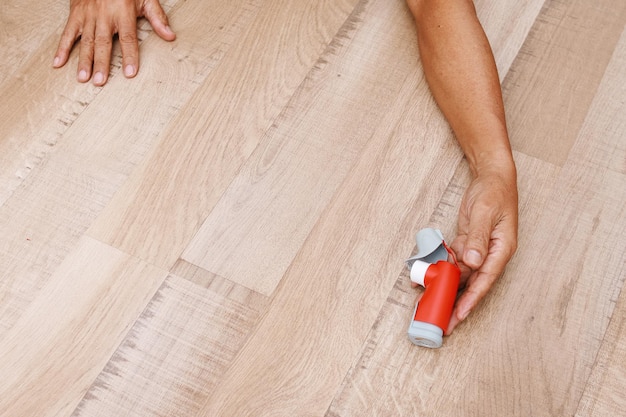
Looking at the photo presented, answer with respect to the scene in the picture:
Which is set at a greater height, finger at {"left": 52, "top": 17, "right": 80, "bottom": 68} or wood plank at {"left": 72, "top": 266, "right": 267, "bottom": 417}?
finger at {"left": 52, "top": 17, "right": 80, "bottom": 68}

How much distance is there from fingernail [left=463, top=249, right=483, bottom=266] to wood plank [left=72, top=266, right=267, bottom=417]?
350mm

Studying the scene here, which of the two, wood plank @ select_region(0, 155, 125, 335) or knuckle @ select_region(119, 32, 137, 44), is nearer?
wood plank @ select_region(0, 155, 125, 335)

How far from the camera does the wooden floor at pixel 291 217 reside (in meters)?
1.23

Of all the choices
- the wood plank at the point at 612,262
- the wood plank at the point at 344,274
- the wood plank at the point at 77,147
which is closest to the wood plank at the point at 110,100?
the wood plank at the point at 77,147

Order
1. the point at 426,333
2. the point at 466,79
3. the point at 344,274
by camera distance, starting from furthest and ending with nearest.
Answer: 1. the point at 466,79
2. the point at 344,274
3. the point at 426,333

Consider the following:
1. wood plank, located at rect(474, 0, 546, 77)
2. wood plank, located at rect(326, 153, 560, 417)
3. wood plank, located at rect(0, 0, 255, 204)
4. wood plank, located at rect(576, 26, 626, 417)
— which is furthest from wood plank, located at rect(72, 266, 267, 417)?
wood plank, located at rect(474, 0, 546, 77)

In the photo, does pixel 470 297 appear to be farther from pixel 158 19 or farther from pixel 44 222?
pixel 158 19

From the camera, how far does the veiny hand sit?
124 cm

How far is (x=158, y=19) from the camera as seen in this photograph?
165 centimetres

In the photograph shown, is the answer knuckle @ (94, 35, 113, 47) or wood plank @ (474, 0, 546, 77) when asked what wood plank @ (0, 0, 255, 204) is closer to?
knuckle @ (94, 35, 113, 47)

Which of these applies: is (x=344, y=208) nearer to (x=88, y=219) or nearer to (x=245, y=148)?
(x=245, y=148)

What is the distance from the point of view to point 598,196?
142 centimetres

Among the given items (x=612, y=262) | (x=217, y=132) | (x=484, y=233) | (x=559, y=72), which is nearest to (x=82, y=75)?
(x=217, y=132)

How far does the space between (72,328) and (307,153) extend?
1.77ft
